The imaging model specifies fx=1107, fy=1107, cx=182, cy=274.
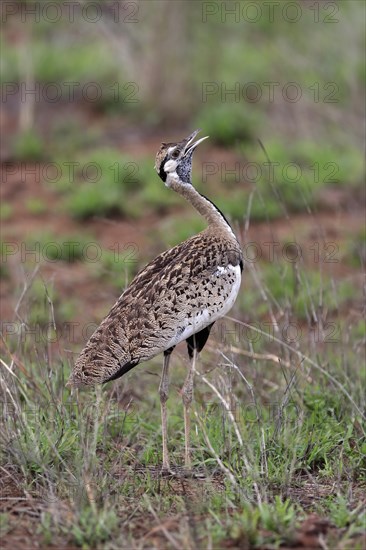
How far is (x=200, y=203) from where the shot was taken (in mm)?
5105

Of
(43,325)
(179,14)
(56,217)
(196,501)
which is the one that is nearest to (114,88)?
(179,14)

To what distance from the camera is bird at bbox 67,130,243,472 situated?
15.1ft

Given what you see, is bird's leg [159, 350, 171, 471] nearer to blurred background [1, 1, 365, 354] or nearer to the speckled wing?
the speckled wing

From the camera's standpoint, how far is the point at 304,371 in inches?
222

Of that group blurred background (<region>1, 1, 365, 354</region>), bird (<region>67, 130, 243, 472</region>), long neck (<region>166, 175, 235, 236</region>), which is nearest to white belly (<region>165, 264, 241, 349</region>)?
bird (<region>67, 130, 243, 472</region>)

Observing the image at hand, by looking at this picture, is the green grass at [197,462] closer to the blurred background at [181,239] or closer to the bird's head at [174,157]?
the blurred background at [181,239]

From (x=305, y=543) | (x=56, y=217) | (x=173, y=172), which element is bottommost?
(x=56, y=217)

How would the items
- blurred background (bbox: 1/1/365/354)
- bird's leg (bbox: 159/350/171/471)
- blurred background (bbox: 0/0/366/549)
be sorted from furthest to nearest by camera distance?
1. blurred background (bbox: 1/1/365/354)
2. bird's leg (bbox: 159/350/171/471)
3. blurred background (bbox: 0/0/366/549)

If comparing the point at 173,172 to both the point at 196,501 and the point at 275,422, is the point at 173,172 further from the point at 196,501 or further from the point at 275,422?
the point at 196,501

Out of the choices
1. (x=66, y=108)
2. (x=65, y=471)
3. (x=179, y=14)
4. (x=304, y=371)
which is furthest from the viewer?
(x=66, y=108)

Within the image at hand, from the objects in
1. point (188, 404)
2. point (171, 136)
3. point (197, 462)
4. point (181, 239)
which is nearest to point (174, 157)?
point (188, 404)

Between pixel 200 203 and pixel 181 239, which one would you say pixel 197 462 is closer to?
pixel 200 203

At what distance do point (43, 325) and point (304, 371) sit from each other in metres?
1.85

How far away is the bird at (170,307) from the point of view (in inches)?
181
